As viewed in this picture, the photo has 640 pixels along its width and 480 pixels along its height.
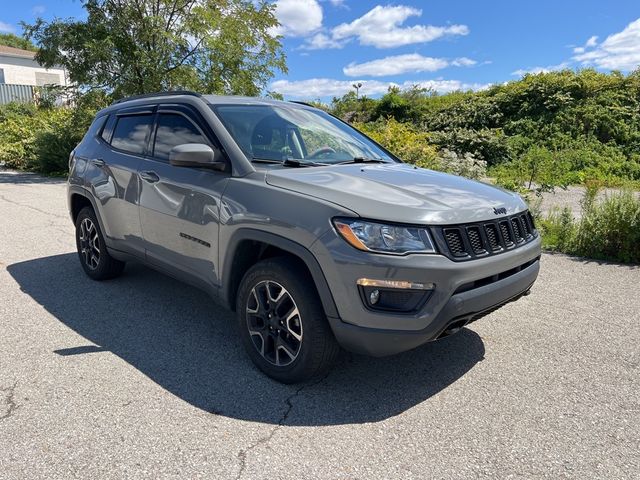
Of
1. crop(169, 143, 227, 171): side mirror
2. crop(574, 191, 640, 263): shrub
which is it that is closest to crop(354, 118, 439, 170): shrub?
crop(574, 191, 640, 263): shrub

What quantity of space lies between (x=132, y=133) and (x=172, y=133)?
741 millimetres

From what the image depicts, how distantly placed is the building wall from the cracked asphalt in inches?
1985

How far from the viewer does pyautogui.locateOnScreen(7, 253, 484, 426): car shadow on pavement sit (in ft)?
9.85

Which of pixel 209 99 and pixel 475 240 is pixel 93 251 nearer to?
pixel 209 99

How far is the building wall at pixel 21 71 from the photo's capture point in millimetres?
47219

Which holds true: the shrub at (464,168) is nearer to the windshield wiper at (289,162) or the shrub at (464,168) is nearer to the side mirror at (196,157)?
the windshield wiper at (289,162)

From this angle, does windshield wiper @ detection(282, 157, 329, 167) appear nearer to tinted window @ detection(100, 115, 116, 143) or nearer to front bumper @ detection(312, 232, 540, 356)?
front bumper @ detection(312, 232, 540, 356)

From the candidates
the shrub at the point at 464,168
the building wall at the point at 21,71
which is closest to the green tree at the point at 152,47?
the shrub at the point at 464,168

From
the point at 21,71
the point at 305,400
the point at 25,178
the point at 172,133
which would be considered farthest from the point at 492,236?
Answer: the point at 21,71

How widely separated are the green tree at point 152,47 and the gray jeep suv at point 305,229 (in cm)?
1024

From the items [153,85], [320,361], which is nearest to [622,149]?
[153,85]

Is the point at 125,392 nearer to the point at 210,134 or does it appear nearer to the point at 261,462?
the point at 261,462

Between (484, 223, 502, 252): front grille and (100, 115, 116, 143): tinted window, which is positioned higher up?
(100, 115, 116, 143): tinted window

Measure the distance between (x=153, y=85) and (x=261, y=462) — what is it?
13.5 m
